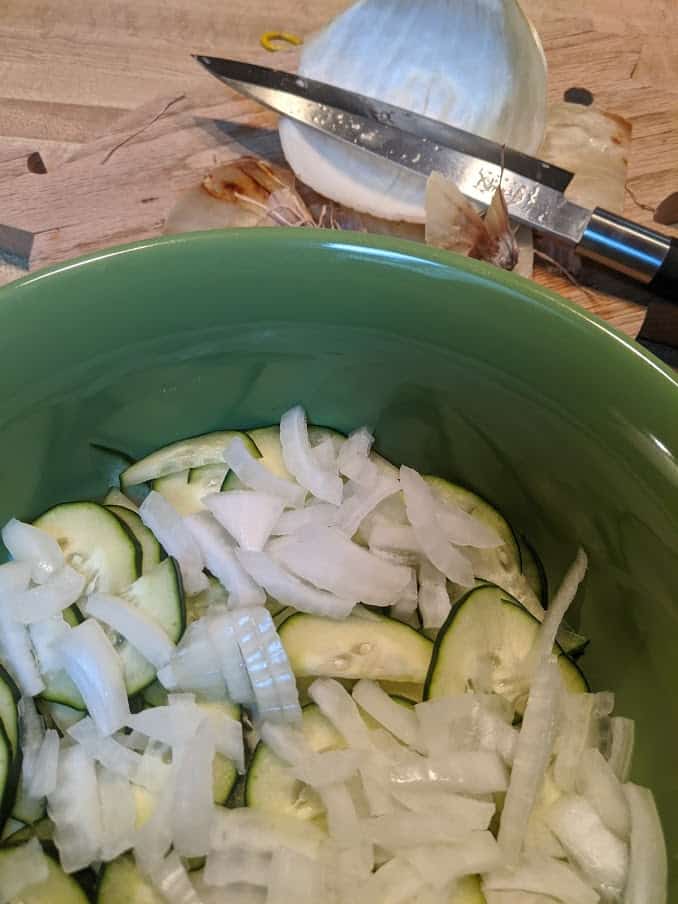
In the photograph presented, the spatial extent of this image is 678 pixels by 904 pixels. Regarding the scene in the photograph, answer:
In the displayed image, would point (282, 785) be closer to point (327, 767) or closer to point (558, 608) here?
point (327, 767)

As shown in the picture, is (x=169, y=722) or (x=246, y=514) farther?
(x=246, y=514)

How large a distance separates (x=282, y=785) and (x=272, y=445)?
0.43m

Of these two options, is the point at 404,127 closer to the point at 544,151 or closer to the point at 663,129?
the point at 544,151

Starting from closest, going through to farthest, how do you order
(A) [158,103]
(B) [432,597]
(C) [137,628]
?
(C) [137,628], (B) [432,597], (A) [158,103]

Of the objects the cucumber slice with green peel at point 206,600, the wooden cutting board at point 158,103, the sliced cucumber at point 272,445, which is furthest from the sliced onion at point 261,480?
the wooden cutting board at point 158,103

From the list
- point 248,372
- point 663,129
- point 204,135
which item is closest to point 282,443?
point 248,372

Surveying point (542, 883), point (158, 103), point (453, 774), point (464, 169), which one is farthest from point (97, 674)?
point (158, 103)

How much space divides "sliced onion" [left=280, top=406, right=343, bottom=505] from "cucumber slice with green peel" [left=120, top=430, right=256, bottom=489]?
0.05m

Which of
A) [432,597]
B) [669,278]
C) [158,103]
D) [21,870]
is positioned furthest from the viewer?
[158,103]

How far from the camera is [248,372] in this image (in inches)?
41.7

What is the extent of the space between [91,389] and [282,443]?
252mm

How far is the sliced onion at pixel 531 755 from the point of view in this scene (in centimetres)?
83

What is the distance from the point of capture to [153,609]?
0.90 metres

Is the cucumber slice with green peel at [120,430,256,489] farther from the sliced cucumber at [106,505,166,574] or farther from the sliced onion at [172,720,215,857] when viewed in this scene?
the sliced onion at [172,720,215,857]
